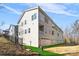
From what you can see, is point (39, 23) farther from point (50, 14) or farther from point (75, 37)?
point (75, 37)

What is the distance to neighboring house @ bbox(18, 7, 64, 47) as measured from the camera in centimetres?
173

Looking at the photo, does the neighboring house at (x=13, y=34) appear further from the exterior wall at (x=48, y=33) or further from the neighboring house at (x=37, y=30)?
the exterior wall at (x=48, y=33)

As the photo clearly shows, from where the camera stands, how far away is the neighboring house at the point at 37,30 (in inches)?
68.1

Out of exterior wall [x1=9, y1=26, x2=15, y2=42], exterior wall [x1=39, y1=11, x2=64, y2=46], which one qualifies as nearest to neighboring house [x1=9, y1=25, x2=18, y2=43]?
exterior wall [x1=9, y1=26, x2=15, y2=42]

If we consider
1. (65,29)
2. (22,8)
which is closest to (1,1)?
(22,8)

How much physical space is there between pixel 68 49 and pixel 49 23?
27 cm

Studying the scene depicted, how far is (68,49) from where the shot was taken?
67.5 inches

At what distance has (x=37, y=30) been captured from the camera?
1.73 meters

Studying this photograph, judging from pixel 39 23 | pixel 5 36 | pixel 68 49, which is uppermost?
pixel 39 23

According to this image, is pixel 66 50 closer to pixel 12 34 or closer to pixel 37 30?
pixel 37 30

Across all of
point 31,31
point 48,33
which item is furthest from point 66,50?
point 31,31

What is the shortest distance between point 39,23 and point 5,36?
0.31 metres

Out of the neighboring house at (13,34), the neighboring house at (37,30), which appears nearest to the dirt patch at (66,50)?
the neighboring house at (37,30)

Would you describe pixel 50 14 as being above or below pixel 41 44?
above
